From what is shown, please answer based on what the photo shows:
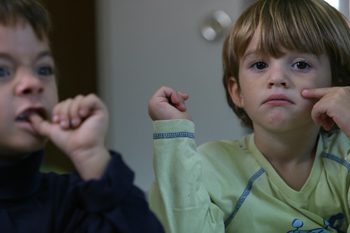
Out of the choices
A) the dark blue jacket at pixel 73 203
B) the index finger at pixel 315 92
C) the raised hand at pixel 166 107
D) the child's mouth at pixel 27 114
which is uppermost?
the child's mouth at pixel 27 114

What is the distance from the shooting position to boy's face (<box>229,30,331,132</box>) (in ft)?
2.73

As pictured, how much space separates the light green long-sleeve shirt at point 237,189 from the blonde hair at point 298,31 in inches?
8.8

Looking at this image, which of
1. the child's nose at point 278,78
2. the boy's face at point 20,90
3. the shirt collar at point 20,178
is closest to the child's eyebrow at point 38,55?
the boy's face at point 20,90

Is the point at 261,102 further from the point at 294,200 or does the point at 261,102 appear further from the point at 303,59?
the point at 294,200

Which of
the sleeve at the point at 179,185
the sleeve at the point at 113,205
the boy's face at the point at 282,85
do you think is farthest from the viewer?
the boy's face at the point at 282,85

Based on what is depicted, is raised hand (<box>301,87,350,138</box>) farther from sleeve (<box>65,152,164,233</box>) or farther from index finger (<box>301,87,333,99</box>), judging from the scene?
sleeve (<box>65,152,164,233</box>)

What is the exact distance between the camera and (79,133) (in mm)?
524

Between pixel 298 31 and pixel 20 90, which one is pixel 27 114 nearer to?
pixel 20 90

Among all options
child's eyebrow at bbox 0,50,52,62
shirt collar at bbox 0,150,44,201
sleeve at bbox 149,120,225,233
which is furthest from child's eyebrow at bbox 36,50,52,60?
sleeve at bbox 149,120,225,233

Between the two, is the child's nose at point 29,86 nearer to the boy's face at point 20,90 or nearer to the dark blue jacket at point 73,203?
the boy's face at point 20,90

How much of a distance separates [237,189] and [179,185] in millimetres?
174

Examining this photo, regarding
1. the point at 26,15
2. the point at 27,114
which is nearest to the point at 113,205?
the point at 27,114

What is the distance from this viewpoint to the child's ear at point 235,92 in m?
1.01

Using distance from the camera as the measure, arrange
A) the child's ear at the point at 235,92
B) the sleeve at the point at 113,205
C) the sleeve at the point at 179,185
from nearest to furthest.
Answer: the sleeve at the point at 113,205 → the sleeve at the point at 179,185 → the child's ear at the point at 235,92
